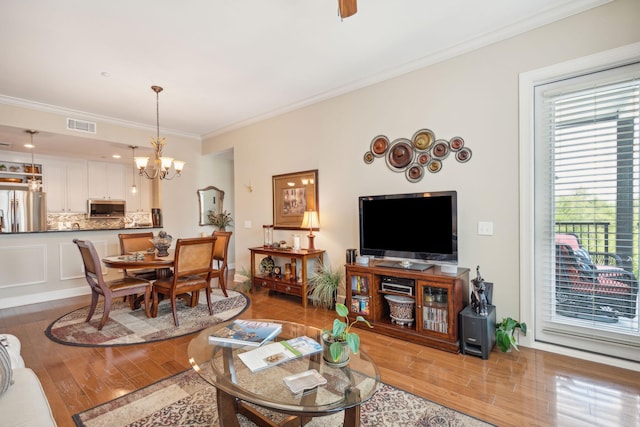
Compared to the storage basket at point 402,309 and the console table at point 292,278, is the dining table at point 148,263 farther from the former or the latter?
the storage basket at point 402,309

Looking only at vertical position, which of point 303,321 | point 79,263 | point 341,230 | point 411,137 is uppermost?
point 411,137

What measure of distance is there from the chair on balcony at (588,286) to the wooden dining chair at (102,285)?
4.14m

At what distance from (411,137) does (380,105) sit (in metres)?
0.59

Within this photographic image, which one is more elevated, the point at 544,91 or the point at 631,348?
the point at 544,91

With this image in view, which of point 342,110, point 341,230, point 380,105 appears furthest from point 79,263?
point 380,105

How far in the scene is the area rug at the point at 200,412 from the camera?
5.86ft

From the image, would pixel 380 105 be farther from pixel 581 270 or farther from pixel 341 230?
pixel 581 270

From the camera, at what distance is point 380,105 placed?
3633 millimetres

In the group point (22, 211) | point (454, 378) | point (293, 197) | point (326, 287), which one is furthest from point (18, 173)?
point (454, 378)

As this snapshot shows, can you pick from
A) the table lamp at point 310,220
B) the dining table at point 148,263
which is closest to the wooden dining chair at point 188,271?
the dining table at point 148,263

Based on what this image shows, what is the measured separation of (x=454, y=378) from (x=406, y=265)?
3.56 ft

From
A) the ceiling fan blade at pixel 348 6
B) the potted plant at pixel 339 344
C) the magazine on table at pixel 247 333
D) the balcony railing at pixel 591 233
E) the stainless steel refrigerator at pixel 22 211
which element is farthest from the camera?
the stainless steel refrigerator at pixel 22 211

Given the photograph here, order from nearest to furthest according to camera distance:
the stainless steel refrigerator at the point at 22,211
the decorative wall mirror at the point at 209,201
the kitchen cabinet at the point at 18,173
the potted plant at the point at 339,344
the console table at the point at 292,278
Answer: the potted plant at the point at 339,344
the console table at the point at 292,278
the stainless steel refrigerator at the point at 22,211
the kitchen cabinet at the point at 18,173
the decorative wall mirror at the point at 209,201

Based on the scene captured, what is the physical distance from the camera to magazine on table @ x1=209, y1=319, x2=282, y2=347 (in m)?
1.87
